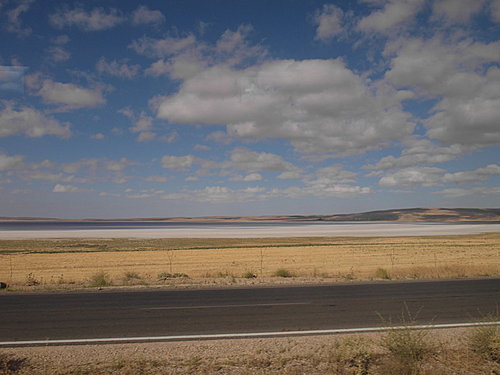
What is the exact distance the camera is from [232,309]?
12.3m

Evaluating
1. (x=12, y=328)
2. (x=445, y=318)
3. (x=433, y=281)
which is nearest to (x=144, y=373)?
(x=12, y=328)

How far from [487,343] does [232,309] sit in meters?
7.06

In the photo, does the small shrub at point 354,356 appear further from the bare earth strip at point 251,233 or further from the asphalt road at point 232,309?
the bare earth strip at point 251,233

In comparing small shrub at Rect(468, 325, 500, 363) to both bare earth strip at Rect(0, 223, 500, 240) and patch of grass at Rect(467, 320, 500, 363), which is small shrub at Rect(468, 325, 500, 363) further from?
bare earth strip at Rect(0, 223, 500, 240)

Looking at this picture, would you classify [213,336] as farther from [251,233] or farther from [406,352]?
[251,233]

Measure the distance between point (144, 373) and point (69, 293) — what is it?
10.8 metres

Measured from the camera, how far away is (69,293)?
15.8 meters

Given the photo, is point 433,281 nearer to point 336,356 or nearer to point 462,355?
point 462,355

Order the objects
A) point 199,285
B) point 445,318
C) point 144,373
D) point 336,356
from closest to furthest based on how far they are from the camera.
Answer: point 144,373 → point 336,356 → point 445,318 → point 199,285

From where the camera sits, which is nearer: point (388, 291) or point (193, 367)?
point (193, 367)

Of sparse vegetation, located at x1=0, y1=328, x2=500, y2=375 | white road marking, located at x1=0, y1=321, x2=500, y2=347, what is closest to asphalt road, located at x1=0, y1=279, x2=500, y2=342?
white road marking, located at x1=0, y1=321, x2=500, y2=347

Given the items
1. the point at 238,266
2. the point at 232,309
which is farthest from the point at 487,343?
the point at 238,266

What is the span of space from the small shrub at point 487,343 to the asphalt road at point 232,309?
2824 millimetres

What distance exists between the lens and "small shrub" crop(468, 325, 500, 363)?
714 centimetres
